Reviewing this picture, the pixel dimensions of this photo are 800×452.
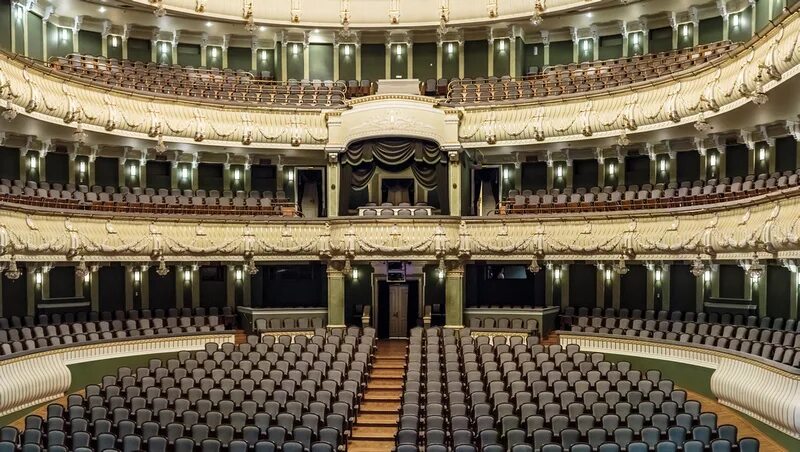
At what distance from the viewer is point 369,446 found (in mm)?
16578

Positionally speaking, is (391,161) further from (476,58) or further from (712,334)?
(712,334)

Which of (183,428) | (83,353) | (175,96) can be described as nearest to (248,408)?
(183,428)

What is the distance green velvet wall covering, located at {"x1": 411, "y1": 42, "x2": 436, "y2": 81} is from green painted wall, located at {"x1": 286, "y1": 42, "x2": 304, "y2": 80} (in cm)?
459

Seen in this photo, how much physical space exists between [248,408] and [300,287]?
13528 millimetres

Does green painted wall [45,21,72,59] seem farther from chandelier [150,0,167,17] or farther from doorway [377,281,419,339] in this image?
doorway [377,281,419,339]

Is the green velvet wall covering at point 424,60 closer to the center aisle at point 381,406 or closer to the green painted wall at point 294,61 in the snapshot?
the green painted wall at point 294,61

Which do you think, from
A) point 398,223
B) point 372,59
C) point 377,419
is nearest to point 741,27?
point 398,223

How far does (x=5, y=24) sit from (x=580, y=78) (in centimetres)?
1921

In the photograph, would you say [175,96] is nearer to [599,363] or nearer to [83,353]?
[83,353]

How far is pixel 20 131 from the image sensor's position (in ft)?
75.7

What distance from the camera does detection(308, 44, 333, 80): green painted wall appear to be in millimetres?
31734

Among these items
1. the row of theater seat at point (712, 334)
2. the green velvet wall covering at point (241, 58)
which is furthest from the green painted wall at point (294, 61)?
the row of theater seat at point (712, 334)

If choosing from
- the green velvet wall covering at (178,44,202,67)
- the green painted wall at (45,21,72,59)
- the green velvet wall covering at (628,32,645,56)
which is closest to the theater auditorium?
the green velvet wall covering at (628,32,645,56)

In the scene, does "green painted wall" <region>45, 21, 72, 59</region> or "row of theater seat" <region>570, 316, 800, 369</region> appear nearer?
"row of theater seat" <region>570, 316, 800, 369</region>
